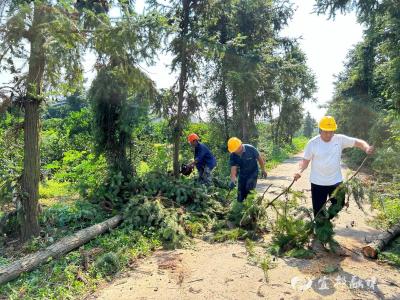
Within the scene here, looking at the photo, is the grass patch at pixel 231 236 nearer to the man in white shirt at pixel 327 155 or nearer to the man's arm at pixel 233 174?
the man's arm at pixel 233 174

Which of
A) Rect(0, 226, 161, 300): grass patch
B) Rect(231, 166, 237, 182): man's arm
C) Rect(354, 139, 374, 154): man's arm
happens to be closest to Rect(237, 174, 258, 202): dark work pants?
Rect(231, 166, 237, 182): man's arm

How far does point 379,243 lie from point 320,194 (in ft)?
3.86

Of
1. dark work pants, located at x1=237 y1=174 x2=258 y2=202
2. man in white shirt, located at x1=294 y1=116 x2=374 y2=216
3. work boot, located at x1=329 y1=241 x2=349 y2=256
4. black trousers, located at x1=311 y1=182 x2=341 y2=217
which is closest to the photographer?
work boot, located at x1=329 y1=241 x2=349 y2=256

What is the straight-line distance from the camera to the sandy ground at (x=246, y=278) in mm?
4719

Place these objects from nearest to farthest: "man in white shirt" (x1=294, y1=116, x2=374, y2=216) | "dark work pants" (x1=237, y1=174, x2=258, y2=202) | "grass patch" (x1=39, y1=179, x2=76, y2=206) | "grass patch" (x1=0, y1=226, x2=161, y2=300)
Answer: "grass patch" (x1=0, y1=226, x2=161, y2=300) → "man in white shirt" (x1=294, y1=116, x2=374, y2=216) → "dark work pants" (x1=237, y1=174, x2=258, y2=202) → "grass patch" (x1=39, y1=179, x2=76, y2=206)

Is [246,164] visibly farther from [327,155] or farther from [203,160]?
[203,160]

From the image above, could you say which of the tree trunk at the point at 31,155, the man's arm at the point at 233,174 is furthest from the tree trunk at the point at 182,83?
the tree trunk at the point at 31,155

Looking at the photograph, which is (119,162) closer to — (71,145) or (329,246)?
(329,246)

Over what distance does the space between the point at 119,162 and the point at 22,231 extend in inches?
134

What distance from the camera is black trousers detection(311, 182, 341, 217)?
6086mm

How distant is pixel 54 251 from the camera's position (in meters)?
5.96

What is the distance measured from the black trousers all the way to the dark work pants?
1.86 meters

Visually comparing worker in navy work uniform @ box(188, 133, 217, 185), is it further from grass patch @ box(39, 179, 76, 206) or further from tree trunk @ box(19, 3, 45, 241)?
tree trunk @ box(19, 3, 45, 241)

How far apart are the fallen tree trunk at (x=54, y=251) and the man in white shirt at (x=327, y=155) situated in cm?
379
